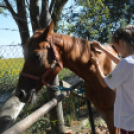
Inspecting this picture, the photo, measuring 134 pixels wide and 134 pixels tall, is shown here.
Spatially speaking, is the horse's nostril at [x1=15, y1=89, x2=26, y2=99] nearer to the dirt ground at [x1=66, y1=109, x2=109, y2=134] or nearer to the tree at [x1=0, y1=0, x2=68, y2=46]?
the tree at [x1=0, y1=0, x2=68, y2=46]

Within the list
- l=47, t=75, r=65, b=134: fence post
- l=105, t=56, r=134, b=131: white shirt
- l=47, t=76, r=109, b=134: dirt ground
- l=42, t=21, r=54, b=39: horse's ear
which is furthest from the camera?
l=47, t=76, r=109, b=134: dirt ground

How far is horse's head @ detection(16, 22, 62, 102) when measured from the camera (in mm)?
1479

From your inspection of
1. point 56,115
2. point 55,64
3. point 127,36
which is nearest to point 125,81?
point 127,36

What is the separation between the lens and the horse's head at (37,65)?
1.48 m

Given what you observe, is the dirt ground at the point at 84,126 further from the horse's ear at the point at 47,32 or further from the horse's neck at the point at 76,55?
the horse's ear at the point at 47,32

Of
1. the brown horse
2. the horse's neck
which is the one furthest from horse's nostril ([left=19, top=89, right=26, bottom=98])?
the horse's neck

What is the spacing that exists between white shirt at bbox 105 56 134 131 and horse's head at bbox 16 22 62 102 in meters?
0.66

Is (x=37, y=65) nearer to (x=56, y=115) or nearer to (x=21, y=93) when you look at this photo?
(x=21, y=93)

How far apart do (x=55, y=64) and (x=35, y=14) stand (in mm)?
1044

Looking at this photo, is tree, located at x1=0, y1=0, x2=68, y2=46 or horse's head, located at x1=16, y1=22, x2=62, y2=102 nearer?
horse's head, located at x1=16, y1=22, x2=62, y2=102

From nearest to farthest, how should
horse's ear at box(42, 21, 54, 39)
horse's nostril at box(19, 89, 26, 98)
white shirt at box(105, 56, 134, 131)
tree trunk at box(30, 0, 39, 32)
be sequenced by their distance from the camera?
1. white shirt at box(105, 56, 134, 131)
2. horse's nostril at box(19, 89, 26, 98)
3. horse's ear at box(42, 21, 54, 39)
4. tree trunk at box(30, 0, 39, 32)

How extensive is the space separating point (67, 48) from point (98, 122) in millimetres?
2714

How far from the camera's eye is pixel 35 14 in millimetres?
2125

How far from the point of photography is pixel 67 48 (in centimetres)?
164
